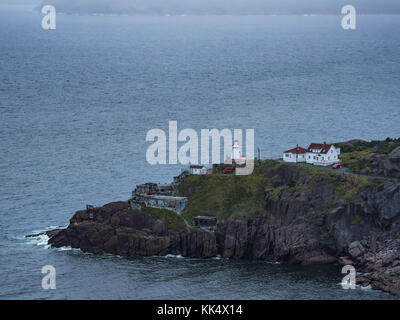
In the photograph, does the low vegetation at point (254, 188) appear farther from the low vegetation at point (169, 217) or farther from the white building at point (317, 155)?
the white building at point (317, 155)

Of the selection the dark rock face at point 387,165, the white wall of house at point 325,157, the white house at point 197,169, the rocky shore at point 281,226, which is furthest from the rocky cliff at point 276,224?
the white house at point 197,169

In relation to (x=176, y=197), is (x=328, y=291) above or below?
below

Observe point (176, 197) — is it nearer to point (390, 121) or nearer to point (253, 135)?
point (253, 135)

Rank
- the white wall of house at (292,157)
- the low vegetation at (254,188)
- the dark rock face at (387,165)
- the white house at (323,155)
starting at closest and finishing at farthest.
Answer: the low vegetation at (254,188) → the dark rock face at (387,165) → the white house at (323,155) → the white wall of house at (292,157)

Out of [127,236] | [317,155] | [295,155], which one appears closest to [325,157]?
[317,155]

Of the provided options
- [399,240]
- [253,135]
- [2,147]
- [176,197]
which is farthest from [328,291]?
[2,147]
